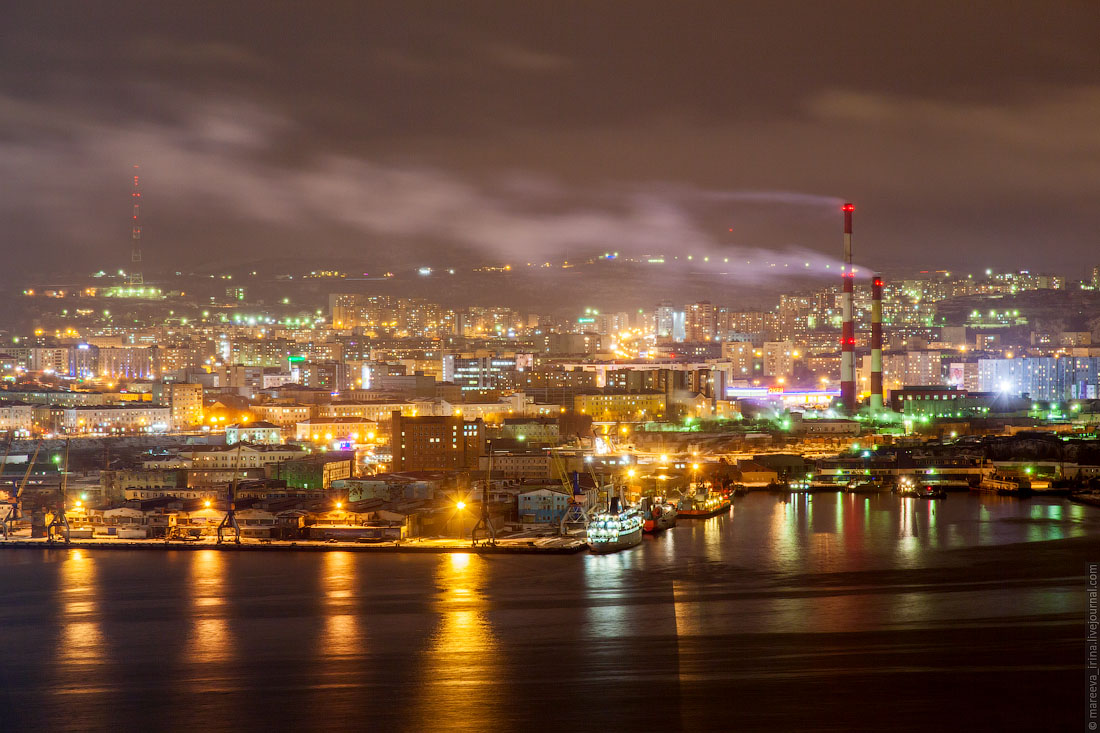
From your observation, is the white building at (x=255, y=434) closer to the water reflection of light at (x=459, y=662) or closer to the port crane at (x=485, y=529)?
the port crane at (x=485, y=529)

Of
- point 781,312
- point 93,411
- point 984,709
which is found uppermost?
point 781,312

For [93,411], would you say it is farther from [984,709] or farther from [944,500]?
[984,709]

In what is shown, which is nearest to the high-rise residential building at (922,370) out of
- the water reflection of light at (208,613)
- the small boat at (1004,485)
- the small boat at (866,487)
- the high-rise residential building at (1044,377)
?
the high-rise residential building at (1044,377)

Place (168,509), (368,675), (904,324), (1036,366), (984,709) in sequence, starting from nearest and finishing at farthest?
(984,709) < (368,675) < (168,509) < (1036,366) < (904,324)

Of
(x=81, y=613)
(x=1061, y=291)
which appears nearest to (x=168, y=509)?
(x=81, y=613)

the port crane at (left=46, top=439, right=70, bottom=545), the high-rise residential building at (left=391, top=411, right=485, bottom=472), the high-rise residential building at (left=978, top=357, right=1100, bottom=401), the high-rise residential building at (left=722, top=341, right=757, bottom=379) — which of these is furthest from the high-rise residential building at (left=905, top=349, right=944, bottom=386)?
the port crane at (left=46, top=439, right=70, bottom=545)

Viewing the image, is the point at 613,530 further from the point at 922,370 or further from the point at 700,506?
the point at 922,370
